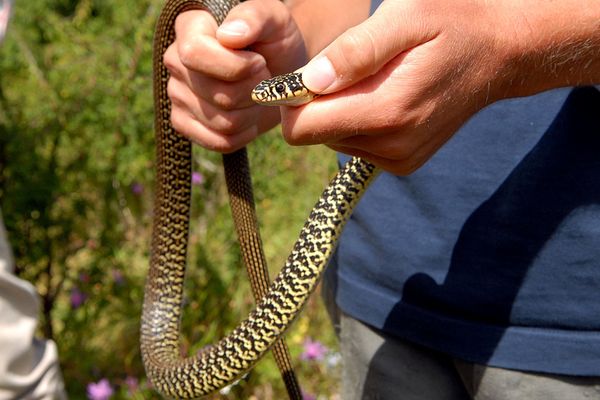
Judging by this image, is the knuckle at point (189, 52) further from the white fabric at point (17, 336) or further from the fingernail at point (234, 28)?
the white fabric at point (17, 336)

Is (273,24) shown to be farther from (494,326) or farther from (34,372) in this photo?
(34,372)

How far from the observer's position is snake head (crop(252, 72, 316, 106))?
3.76 ft

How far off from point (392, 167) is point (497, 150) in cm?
35

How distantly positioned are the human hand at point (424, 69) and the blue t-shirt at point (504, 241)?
0.26 metres

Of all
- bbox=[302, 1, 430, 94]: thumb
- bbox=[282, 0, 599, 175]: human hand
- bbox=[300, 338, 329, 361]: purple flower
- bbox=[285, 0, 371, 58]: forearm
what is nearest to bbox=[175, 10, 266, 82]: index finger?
bbox=[285, 0, 371, 58]: forearm

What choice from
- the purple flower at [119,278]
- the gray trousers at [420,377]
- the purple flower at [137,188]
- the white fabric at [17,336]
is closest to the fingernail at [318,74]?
the gray trousers at [420,377]

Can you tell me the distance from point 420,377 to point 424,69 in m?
0.90

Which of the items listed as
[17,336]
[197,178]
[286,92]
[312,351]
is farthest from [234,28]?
[312,351]

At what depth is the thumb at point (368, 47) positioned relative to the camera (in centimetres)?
105

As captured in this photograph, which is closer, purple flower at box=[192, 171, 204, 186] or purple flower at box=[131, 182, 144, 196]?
purple flower at box=[192, 171, 204, 186]

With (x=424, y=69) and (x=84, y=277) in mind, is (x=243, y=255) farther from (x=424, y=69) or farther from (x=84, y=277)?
(x=84, y=277)

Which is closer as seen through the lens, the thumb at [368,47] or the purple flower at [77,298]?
the thumb at [368,47]

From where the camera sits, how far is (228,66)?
1.50m

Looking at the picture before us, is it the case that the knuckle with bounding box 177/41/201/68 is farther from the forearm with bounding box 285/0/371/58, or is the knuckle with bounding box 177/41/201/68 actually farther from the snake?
the forearm with bounding box 285/0/371/58
